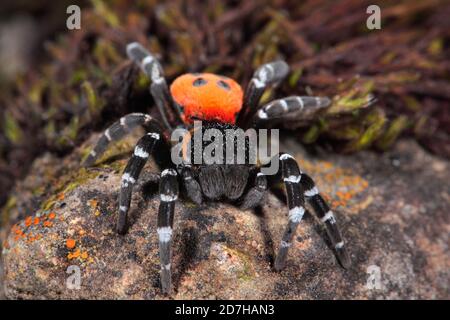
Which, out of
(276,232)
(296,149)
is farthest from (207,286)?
(296,149)

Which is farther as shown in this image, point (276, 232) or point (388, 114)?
point (388, 114)

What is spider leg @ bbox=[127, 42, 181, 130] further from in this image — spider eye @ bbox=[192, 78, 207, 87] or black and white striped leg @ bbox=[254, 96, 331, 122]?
black and white striped leg @ bbox=[254, 96, 331, 122]

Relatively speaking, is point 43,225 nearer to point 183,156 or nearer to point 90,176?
point 90,176

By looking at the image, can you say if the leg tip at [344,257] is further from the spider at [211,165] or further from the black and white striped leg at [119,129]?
the black and white striped leg at [119,129]

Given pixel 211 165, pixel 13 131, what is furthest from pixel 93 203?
pixel 13 131

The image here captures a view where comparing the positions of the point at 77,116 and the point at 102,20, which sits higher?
the point at 102,20

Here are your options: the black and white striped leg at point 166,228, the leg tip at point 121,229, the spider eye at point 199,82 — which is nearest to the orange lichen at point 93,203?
the leg tip at point 121,229

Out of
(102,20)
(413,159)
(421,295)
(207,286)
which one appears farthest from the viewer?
(102,20)

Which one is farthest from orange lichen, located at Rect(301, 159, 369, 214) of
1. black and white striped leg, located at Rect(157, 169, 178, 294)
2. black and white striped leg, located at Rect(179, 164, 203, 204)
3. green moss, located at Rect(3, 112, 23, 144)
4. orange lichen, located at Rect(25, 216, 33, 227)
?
green moss, located at Rect(3, 112, 23, 144)
